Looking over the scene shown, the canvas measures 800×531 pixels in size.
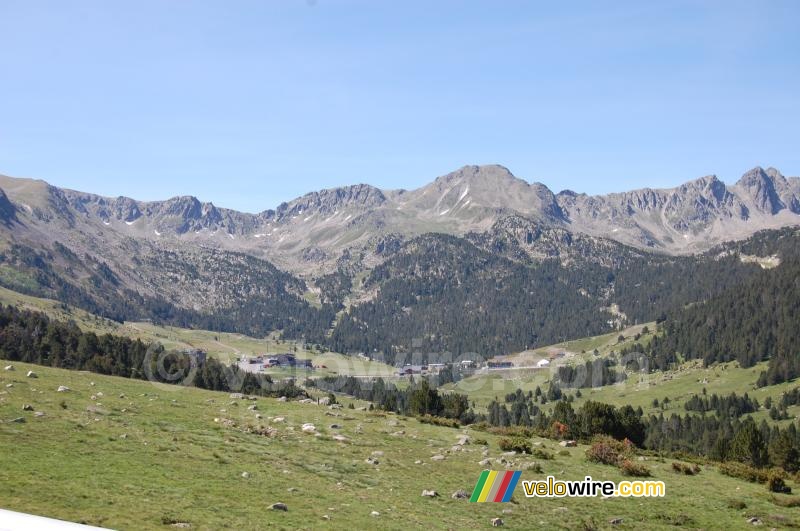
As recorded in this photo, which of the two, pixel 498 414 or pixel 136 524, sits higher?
pixel 136 524

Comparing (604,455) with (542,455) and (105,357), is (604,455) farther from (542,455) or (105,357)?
(105,357)

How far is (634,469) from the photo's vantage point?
3600 centimetres

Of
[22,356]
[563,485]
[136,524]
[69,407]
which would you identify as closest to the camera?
[136,524]

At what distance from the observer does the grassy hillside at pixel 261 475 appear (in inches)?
893

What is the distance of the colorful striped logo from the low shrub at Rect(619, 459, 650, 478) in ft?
26.0

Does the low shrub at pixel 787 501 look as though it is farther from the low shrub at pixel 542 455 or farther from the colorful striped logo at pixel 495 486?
the colorful striped logo at pixel 495 486

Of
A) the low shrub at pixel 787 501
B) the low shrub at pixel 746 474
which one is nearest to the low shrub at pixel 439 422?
the low shrub at pixel 746 474

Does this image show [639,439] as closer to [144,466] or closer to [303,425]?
[303,425]

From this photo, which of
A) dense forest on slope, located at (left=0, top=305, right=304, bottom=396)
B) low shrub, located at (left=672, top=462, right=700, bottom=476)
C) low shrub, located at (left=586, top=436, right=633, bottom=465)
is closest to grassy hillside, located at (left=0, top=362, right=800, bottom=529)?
low shrub, located at (left=672, top=462, right=700, bottom=476)

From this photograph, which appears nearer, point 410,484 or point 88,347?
point 410,484

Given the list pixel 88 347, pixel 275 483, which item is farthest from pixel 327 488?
pixel 88 347

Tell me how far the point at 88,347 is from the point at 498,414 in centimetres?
13011

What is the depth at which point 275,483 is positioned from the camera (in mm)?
27641

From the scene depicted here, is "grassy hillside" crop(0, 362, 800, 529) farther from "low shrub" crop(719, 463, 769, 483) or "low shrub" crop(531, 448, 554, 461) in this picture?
"low shrub" crop(719, 463, 769, 483)
